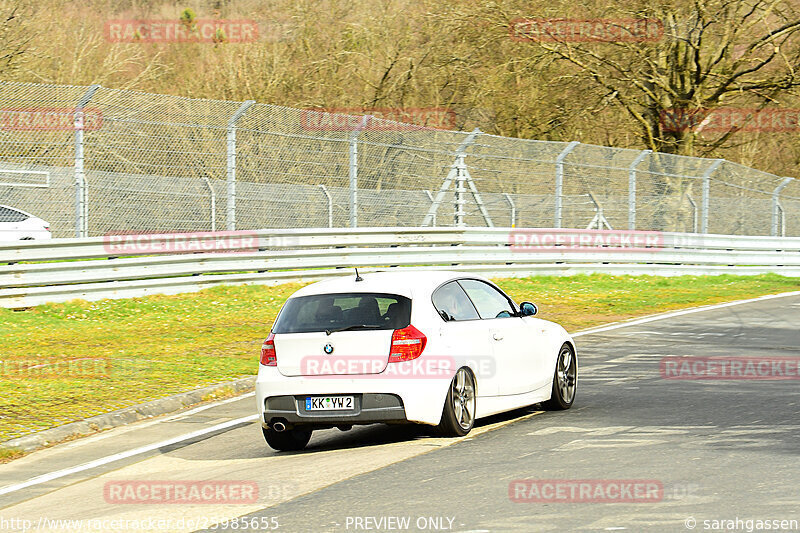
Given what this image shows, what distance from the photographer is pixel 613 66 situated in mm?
33406

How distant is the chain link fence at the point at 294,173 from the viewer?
16.9 metres

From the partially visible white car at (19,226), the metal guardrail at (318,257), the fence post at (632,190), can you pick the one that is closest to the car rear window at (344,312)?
the partially visible white car at (19,226)

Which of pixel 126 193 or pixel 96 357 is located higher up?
pixel 126 193

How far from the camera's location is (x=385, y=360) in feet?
27.3

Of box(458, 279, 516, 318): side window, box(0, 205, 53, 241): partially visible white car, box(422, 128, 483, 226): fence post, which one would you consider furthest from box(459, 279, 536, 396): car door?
box(422, 128, 483, 226): fence post

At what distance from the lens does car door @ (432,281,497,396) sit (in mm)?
8656

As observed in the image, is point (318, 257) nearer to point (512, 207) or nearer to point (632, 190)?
point (512, 207)

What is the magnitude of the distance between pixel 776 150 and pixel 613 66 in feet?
57.6

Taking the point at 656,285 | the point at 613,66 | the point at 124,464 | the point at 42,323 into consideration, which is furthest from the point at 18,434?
the point at 613,66

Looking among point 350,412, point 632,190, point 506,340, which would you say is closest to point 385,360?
point 350,412

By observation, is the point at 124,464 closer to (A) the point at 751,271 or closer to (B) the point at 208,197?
(B) the point at 208,197

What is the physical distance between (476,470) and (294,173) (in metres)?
13.8

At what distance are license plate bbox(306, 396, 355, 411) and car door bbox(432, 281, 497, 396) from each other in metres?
0.83

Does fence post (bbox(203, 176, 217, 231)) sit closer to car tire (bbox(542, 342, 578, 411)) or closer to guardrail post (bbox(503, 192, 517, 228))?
guardrail post (bbox(503, 192, 517, 228))
